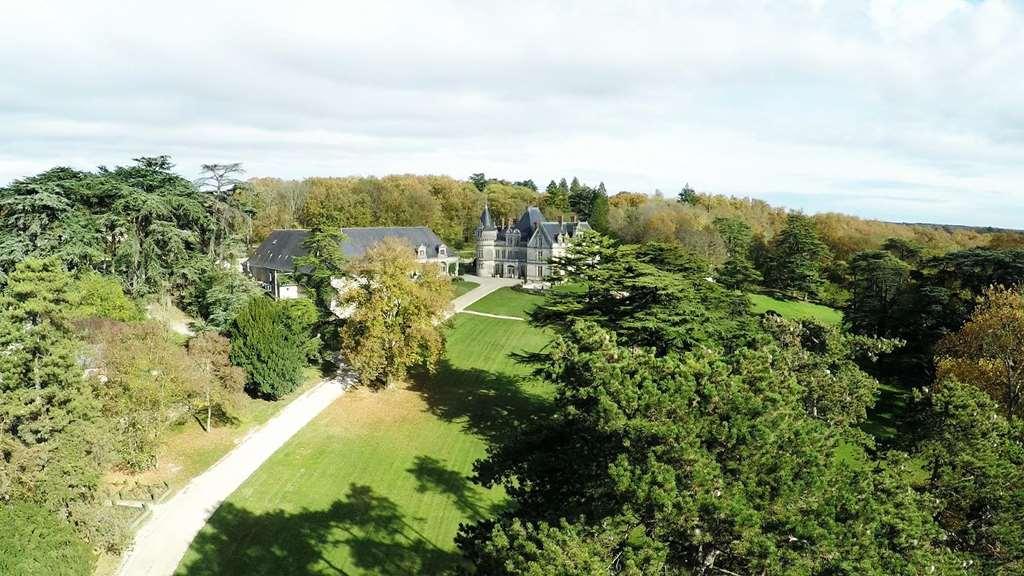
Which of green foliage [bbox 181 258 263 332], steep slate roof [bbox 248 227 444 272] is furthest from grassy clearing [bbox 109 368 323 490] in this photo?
steep slate roof [bbox 248 227 444 272]

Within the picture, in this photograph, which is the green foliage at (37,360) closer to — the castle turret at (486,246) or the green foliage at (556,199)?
the castle turret at (486,246)

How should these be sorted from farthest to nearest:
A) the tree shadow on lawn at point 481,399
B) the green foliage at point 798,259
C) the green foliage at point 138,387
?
the green foliage at point 798,259 → the tree shadow on lawn at point 481,399 → the green foliage at point 138,387

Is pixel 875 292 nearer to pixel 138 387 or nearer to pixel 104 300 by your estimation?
pixel 138 387

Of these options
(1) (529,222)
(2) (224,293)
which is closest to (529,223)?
(1) (529,222)

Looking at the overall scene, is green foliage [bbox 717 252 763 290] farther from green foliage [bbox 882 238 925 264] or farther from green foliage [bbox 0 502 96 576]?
green foliage [bbox 0 502 96 576]

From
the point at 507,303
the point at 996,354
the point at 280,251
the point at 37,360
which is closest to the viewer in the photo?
the point at 37,360

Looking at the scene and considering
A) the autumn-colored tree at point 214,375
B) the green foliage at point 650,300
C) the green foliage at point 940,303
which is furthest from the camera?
the green foliage at point 940,303

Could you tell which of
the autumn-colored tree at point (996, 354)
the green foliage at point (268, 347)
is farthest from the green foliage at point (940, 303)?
the green foliage at point (268, 347)
